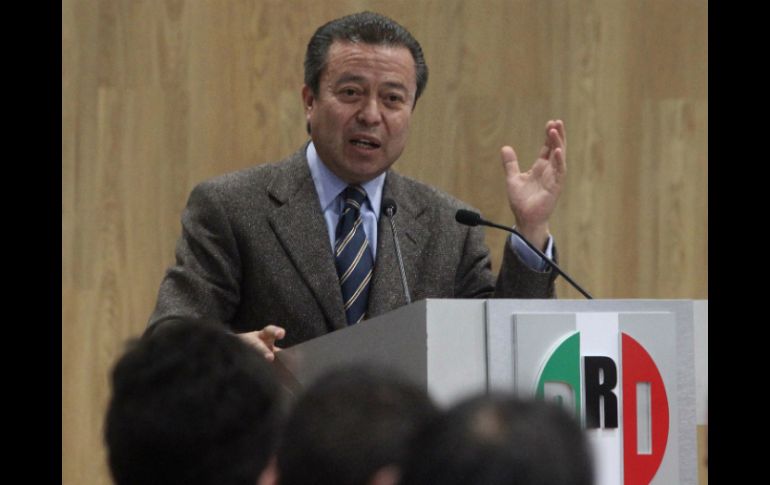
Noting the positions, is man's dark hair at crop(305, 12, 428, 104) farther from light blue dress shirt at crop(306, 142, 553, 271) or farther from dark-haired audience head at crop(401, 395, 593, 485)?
dark-haired audience head at crop(401, 395, 593, 485)

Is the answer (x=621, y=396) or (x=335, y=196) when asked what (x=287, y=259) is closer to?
(x=335, y=196)

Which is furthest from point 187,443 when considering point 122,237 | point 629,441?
point 122,237

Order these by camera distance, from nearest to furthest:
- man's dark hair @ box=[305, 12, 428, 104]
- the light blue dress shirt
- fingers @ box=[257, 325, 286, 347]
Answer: fingers @ box=[257, 325, 286, 347] → the light blue dress shirt → man's dark hair @ box=[305, 12, 428, 104]

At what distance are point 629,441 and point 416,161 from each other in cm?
215

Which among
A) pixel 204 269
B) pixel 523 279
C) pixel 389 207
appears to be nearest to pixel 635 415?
pixel 523 279

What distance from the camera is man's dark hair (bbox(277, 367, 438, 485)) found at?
801mm

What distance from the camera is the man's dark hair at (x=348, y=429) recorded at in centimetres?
80

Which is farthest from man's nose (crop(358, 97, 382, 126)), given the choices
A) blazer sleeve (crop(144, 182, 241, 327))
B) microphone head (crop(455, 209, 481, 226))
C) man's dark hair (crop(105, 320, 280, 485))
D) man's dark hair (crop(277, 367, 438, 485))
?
man's dark hair (crop(277, 367, 438, 485))

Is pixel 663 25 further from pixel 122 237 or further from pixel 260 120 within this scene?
pixel 122 237

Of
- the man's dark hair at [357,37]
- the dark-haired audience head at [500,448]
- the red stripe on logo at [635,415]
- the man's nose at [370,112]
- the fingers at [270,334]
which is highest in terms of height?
the man's dark hair at [357,37]

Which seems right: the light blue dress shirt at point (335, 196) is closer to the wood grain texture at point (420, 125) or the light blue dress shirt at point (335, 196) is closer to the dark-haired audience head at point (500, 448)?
the wood grain texture at point (420, 125)

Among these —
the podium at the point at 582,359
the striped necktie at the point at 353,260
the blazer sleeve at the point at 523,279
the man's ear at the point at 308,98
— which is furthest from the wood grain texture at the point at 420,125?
the podium at the point at 582,359

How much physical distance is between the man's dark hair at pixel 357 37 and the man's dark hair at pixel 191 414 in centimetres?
182

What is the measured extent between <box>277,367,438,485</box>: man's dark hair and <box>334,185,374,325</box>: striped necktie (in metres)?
1.68
